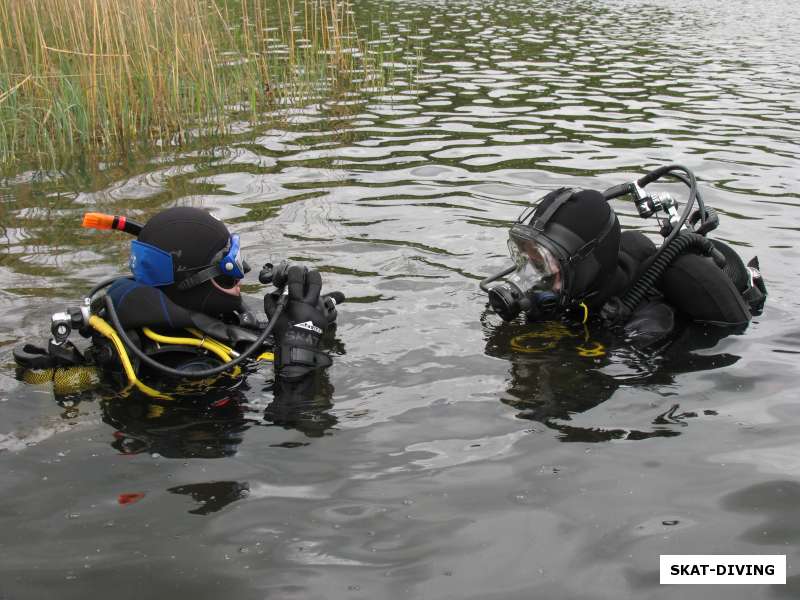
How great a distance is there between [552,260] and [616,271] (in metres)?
0.51

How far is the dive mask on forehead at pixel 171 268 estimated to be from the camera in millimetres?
3953

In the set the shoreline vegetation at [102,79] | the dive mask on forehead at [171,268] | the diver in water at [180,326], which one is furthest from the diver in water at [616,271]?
the shoreline vegetation at [102,79]

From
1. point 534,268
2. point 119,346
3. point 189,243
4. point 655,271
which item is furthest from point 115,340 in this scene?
point 655,271

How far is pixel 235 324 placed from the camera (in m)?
4.36

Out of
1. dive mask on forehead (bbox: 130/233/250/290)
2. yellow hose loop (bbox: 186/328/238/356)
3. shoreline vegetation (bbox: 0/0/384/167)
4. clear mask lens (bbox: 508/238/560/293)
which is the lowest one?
yellow hose loop (bbox: 186/328/238/356)

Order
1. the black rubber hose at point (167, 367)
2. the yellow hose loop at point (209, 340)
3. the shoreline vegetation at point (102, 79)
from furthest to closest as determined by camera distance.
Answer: the shoreline vegetation at point (102, 79) < the yellow hose loop at point (209, 340) < the black rubber hose at point (167, 367)

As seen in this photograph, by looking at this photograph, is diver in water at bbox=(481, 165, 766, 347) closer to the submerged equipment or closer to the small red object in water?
the submerged equipment

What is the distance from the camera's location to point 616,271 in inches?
184

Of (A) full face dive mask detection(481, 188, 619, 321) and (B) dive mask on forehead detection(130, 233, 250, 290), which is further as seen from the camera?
(A) full face dive mask detection(481, 188, 619, 321)

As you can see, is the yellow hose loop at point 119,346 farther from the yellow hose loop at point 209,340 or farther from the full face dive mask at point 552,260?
the full face dive mask at point 552,260

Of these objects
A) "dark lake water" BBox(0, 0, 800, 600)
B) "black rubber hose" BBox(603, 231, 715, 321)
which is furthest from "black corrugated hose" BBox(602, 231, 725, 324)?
"dark lake water" BBox(0, 0, 800, 600)

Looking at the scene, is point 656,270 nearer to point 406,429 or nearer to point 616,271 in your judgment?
point 616,271

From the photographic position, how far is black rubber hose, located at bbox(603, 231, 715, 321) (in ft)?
14.6

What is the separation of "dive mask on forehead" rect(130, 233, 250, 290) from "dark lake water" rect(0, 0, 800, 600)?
58 cm
